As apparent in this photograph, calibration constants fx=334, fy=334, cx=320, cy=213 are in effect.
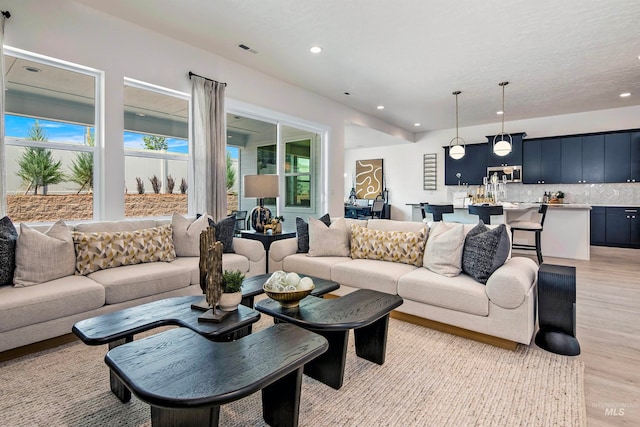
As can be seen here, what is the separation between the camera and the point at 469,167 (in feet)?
28.0

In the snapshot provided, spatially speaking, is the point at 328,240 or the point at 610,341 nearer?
the point at 610,341

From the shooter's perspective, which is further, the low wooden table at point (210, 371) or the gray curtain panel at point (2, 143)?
the gray curtain panel at point (2, 143)

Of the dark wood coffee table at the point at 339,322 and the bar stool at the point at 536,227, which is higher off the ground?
the bar stool at the point at 536,227

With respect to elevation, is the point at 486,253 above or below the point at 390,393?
above

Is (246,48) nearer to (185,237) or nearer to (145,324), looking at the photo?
(185,237)

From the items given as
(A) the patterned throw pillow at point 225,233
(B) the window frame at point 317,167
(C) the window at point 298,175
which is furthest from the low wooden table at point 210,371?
(C) the window at point 298,175

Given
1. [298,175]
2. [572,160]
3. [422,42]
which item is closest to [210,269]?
[422,42]

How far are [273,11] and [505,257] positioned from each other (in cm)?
312

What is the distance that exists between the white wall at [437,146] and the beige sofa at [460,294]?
17.2 feet

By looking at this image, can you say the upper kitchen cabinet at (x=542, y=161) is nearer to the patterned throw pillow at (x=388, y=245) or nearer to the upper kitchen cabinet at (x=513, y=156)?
the upper kitchen cabinet at (x=513, y=156)

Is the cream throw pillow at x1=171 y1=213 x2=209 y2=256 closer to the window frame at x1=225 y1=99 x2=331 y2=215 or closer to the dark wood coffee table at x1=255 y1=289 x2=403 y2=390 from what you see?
the dark wood coffee table at x1=255 y1=289 x2=403 y2=390

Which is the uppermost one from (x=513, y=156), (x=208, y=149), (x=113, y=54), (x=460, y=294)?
(x=113, y=54)

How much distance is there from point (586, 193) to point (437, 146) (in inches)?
139

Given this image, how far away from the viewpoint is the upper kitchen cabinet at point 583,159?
23.1 ft
